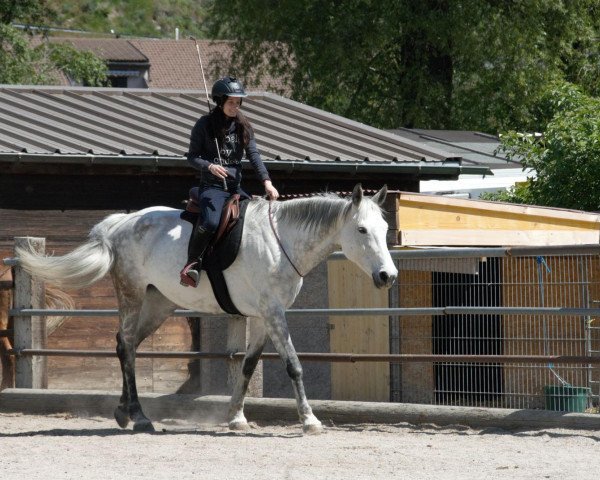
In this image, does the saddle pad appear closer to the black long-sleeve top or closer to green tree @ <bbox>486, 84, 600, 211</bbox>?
the black long-sleeve top

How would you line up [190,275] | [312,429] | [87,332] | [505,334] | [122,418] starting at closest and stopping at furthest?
1. [312,429]
2. [190,275]
3. [122,418]
4. [505,334]
5. [87,332]

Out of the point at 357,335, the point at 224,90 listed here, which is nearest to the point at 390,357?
the point at 224,90

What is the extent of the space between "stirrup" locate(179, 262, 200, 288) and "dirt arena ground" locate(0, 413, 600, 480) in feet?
3.63

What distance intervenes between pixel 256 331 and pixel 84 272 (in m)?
1.44

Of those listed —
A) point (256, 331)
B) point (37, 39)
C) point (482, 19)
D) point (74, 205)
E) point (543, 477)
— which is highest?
point (37, 39)

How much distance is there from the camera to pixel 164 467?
672 centimetres

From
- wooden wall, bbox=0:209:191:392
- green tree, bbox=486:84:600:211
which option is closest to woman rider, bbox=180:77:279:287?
wooden wall, bbox=0:209:191:392

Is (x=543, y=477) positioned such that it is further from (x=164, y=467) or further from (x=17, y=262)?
(x=17, y=262)

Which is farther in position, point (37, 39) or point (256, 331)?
point (37, 39)

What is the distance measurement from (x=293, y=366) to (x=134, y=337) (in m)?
1.57

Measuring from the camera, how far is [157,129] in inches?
551

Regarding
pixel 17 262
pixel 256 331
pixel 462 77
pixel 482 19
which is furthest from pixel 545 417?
pixel 462 77

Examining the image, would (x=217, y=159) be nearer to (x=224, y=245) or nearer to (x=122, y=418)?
(x=224, y=245)

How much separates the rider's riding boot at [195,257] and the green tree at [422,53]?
67.5 feet
